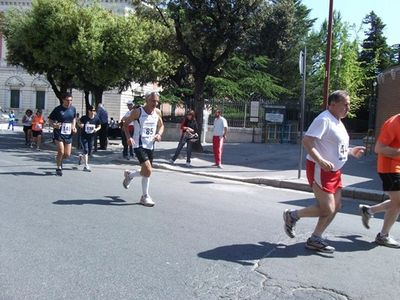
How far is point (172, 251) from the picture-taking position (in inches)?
227

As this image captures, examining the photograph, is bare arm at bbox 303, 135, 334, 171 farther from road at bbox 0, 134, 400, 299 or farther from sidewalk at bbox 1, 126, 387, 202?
sidewalk at bbox 1, 126, 387, 202

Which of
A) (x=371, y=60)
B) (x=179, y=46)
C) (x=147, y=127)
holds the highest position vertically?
(x=371, y=60)

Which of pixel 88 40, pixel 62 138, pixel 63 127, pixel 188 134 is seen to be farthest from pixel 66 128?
pixel 88 40

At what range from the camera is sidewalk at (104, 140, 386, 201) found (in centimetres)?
1185

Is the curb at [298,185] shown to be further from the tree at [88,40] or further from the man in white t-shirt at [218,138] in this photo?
the tree at [88,40]

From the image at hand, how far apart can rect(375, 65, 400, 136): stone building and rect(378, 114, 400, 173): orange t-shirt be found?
12.2m

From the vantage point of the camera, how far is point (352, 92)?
4809cm

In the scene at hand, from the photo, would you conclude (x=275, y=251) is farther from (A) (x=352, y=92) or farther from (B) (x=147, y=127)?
(A) (x=352, y=92)

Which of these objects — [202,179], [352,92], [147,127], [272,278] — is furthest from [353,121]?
[272,278]

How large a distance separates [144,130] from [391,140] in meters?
3.92

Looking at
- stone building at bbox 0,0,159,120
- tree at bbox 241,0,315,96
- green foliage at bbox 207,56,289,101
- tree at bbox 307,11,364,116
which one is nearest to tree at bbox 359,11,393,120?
tree at bbox 307,11,364,116

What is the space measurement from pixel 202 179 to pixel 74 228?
651 cm

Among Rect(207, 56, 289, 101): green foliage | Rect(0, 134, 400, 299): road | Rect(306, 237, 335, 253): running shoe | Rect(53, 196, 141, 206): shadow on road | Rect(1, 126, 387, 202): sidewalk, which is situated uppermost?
Rect(207, 56, 289, 101): green foliage

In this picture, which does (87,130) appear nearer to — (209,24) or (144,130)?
(144,130)
